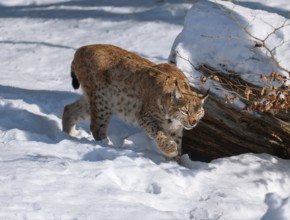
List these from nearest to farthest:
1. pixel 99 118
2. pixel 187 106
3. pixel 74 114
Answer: pixel 187 106
pixel 99 118
pixel 74 114

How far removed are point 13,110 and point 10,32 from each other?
432cm

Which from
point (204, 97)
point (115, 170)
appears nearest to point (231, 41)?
point (204, 97)

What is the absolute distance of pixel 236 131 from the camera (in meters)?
5.93

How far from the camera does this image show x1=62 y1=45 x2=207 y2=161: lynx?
18.5 ft

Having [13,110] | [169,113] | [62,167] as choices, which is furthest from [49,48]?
[62,167]

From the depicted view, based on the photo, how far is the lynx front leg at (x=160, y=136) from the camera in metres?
5.68

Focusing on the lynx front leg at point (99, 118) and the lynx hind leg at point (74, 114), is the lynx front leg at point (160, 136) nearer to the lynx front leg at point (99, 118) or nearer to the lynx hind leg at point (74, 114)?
the lynx front leg at point (99, 118)

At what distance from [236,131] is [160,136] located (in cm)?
74

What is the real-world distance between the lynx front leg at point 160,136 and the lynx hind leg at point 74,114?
0.94 meters

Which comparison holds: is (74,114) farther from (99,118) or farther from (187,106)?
(187,106)

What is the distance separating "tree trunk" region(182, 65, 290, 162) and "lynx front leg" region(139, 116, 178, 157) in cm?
51

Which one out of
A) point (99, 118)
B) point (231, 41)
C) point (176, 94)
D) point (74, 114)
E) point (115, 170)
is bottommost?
point (74, 114)

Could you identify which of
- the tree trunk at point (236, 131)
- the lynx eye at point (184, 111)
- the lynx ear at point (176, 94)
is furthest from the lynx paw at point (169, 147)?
the tree trunk at point (236, 131)

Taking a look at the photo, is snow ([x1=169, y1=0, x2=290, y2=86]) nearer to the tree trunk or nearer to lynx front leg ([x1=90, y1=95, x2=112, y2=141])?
the tree trunk
